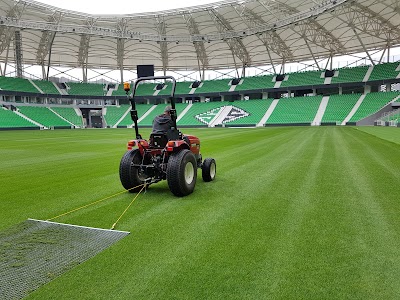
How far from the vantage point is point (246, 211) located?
4613 millimetres

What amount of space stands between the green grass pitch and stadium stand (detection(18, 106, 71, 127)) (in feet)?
159

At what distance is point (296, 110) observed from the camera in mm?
48344

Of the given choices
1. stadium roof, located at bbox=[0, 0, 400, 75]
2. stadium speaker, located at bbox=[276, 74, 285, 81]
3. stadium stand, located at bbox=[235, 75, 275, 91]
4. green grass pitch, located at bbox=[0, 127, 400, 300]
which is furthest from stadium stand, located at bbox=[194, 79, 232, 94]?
green grass pitch, located at bbox=[0, 127, 400, 300]

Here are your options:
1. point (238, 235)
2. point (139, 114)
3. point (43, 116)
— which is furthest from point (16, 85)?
point (238, 235)

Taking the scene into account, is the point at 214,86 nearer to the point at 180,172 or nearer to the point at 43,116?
the point at 43,116

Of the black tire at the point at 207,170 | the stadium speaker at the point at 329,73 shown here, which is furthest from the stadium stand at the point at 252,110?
the black tire at the point at 207,170

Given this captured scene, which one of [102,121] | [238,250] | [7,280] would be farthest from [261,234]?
[102,121]

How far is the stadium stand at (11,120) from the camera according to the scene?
43594mm

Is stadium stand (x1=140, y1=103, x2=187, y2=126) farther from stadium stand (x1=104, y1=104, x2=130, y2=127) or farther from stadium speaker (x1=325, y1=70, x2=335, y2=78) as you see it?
stadium speaker (x1=325, y1=70, x2=335, y2=78)

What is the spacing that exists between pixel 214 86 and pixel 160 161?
57.0 metres

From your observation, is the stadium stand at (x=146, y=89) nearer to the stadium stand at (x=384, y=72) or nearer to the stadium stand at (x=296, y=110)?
the stadium stand at (x=296, y=110)

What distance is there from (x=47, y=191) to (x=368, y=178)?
7.12 metres

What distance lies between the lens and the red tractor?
5391mm

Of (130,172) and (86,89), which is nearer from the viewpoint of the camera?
(130,172)
